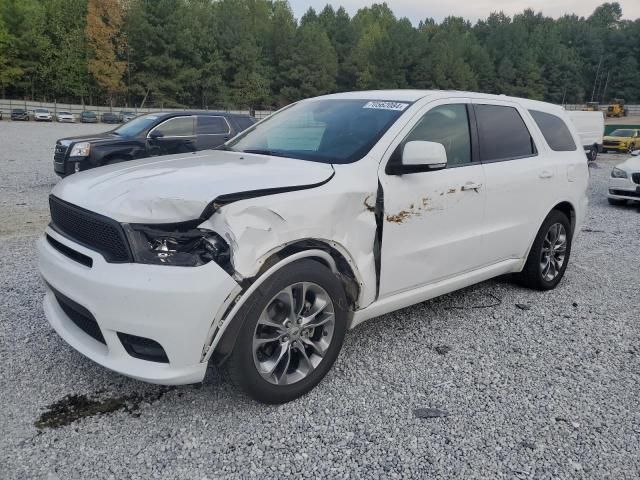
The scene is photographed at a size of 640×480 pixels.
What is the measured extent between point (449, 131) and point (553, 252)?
6.48ft

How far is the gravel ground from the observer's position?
243 cm

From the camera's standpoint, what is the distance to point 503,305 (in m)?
4.56

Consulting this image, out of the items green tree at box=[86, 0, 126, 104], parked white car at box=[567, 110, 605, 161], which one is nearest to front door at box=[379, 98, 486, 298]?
parked white car at box=[567, 110, 605, 161]

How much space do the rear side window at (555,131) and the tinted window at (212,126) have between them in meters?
7.20

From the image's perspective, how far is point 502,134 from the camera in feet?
13.9

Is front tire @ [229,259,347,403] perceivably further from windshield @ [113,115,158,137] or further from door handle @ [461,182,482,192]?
windshield @ [113,115,158,137]

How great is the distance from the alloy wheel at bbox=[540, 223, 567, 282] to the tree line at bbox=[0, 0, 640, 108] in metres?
63.1

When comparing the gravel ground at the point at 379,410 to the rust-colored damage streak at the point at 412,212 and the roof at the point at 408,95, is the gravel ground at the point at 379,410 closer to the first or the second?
the rust-colored damage streak at the point at 412,212

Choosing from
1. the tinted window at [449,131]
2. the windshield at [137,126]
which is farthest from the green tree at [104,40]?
the tinted window at [449,131]

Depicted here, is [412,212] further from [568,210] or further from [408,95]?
[568,210]

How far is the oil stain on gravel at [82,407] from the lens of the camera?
2.68 meters

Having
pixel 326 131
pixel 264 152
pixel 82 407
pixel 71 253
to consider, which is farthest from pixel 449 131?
pixel 82 407

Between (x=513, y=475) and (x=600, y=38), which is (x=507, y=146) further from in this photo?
(x=600, y=38)

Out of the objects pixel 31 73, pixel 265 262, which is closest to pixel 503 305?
pixel 265 262
